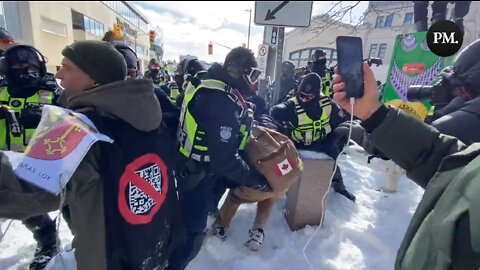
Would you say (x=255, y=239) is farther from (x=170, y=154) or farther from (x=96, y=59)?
(x=96, y=59)

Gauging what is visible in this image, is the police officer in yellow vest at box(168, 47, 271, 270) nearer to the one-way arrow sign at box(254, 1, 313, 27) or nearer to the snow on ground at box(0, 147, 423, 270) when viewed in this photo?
the snow on ground at box(0, 147, 423, 270)

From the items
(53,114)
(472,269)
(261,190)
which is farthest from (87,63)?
(261,190)

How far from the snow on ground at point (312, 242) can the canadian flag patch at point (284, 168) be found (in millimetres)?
874

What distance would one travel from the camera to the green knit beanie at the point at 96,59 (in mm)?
1328

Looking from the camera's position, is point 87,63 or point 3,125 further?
point 3,125

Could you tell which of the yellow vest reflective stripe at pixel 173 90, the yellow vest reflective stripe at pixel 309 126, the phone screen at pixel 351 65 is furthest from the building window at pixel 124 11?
the phone screen at pixel 351 65

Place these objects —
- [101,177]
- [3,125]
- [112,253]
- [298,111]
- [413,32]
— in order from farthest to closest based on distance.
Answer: [413,32], [298,111], [3,125], [112,253], [101,177]

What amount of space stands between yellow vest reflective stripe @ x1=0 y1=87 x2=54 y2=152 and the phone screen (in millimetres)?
2411

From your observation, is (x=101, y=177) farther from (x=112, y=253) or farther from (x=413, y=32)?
(x=413, y=32)

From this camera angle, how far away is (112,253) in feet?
4.41

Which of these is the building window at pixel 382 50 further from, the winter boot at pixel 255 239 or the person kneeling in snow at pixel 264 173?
the winter boot at pixel 255 239

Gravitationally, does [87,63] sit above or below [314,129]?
above

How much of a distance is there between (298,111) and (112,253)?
2883 mm

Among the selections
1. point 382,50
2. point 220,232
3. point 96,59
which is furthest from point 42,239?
point 382,50
